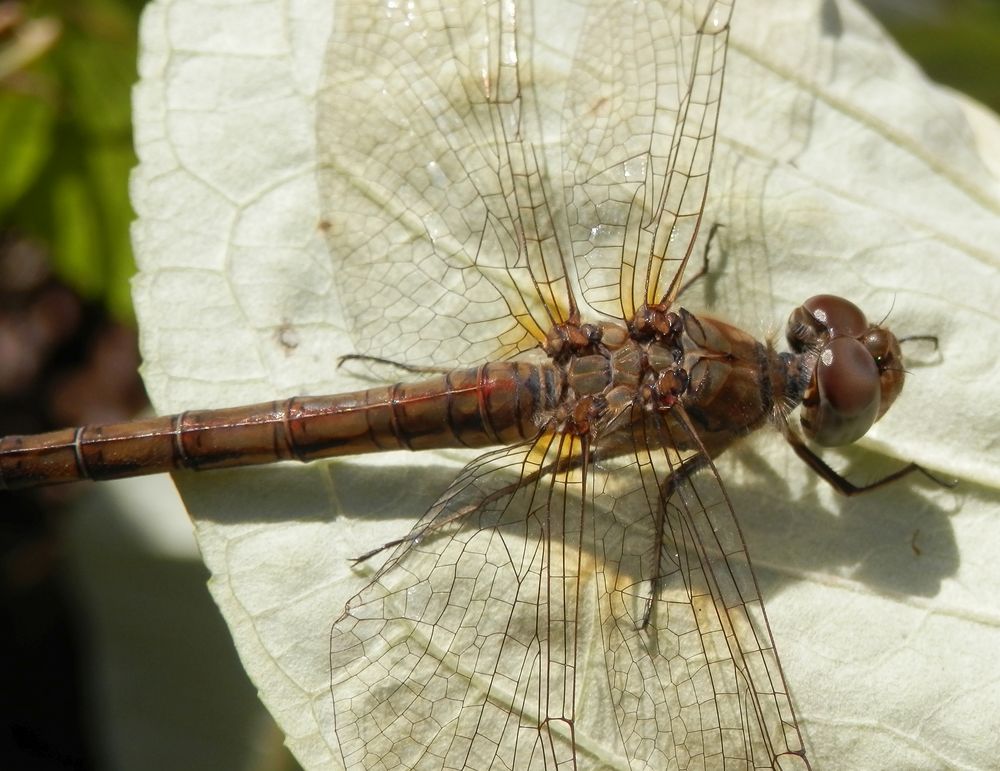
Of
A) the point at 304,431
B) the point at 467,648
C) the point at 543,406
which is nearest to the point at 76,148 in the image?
the point at 304,431

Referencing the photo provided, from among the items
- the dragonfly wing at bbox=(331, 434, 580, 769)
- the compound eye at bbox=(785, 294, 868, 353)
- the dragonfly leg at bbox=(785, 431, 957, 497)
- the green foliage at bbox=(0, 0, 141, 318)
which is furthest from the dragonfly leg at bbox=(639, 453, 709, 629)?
the green foliage at bbox=(0, 0, 141, 318)

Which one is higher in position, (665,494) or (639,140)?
(639,140)

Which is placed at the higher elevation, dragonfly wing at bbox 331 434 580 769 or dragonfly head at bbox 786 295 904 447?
dragonfly head at bbox 786 295 904 447

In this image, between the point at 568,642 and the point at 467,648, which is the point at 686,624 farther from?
the point at 467,648

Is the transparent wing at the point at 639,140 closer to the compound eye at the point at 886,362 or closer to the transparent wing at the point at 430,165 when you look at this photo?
the transparent wing at the point at 430,165

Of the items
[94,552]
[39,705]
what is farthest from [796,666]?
[39,705]

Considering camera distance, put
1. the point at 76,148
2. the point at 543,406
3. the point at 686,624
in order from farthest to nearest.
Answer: the point at 76,148 < the point at 543,406 < the point at 686,624

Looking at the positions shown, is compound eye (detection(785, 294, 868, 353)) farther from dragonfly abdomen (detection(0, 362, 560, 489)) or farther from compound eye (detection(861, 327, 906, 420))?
dragonfly abdomen (detection(0, 362, 560, 489))
